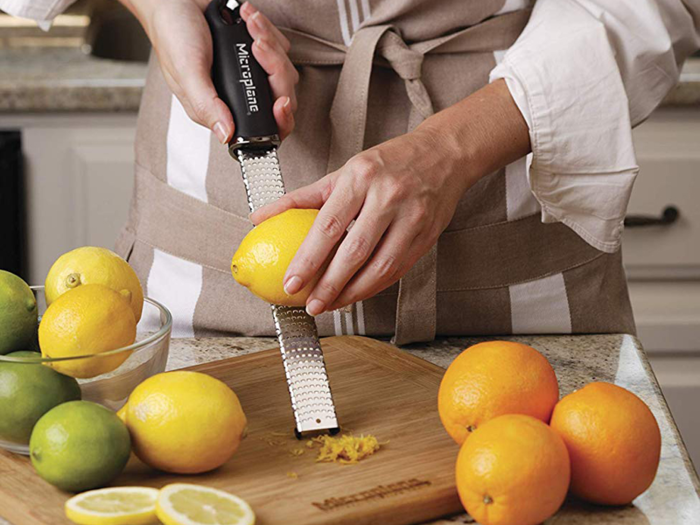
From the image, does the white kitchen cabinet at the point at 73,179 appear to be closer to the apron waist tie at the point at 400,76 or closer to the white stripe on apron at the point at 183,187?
the white stripe on apron at the point at 183,187

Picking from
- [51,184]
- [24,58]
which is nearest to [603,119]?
[51,184]

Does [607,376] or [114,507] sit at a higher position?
[114,507]

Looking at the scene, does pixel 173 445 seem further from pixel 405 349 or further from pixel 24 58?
pixel 24 58

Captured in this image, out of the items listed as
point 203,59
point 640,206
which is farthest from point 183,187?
point 640,206

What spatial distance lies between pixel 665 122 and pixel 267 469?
1294 millimetres

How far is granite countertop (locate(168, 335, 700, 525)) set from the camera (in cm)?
65

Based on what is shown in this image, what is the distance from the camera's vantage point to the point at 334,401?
82cm

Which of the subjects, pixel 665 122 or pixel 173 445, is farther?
pixel 665 122

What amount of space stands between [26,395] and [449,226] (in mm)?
466

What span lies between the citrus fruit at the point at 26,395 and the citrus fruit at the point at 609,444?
34 centimetres

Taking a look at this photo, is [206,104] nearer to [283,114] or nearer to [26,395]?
[283,114]

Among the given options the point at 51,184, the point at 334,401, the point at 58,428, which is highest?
the point at 58,428

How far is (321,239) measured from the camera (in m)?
0.75

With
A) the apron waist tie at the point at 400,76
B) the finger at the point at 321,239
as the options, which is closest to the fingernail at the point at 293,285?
the finger at the point at 321,239
